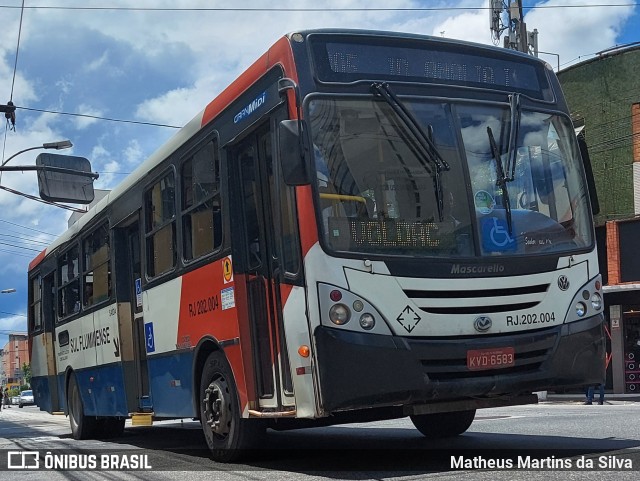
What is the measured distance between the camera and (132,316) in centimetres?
1123

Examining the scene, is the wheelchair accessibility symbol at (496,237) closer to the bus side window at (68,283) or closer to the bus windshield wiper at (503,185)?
the bus windshield wiper at (503,185)

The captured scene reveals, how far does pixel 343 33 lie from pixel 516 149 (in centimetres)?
171

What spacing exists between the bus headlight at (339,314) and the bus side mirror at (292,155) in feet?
3.10

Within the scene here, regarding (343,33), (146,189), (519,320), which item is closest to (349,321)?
(519,320)

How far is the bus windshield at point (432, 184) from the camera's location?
6.71m

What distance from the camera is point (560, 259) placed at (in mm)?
7195

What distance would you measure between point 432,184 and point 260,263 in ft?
5.41

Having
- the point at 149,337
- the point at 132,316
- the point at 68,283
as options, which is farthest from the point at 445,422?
the point at 68,283

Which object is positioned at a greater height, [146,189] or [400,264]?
[146,189]

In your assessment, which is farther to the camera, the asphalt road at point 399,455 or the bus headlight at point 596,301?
the bus headlight at point 596,301

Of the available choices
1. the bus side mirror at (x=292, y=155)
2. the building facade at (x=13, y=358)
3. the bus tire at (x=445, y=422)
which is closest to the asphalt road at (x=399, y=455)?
the bus tire at (x=445, y=422)

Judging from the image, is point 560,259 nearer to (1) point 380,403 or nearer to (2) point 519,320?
(2) point 519,320

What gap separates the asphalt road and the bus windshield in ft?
5.53

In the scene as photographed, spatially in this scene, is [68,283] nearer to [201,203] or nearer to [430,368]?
[201,203]
